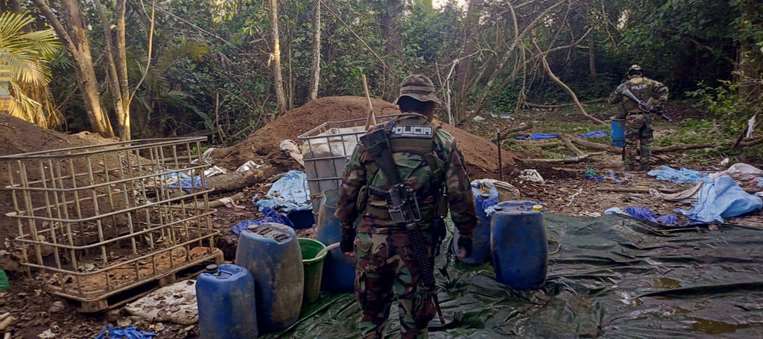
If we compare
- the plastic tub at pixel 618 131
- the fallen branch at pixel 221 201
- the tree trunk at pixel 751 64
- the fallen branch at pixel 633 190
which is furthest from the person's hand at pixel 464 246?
the tree trunk at pixel 751 64

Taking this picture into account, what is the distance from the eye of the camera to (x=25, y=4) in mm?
12055

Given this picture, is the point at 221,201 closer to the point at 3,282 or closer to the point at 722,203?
the point at 3,282

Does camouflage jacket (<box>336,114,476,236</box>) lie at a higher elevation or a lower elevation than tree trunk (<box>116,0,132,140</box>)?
lower

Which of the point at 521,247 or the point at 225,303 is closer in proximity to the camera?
the point at 225,303

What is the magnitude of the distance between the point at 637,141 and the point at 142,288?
7.46 m

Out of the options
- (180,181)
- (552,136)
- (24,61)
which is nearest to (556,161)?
(552,136)

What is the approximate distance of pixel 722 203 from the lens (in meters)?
5.70

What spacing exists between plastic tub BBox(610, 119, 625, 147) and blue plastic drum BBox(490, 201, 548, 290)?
5.81m

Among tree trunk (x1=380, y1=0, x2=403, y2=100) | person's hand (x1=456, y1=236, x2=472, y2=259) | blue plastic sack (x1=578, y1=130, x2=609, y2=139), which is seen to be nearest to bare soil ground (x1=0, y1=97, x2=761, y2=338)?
blue plastic sack (x1=578, y1=130, x2=609, y2=139)

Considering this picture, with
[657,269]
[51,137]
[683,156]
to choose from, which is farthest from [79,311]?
[683,156]

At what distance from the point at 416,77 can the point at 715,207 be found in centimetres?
434

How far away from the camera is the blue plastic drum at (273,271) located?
135 inches

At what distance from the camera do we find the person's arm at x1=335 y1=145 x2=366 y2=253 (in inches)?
119

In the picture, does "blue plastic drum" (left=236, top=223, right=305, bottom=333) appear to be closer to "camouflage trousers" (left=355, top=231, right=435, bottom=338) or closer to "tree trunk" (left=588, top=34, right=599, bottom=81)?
"camouflage trousers" (left=355, top=231, right=435, bottom=338)
